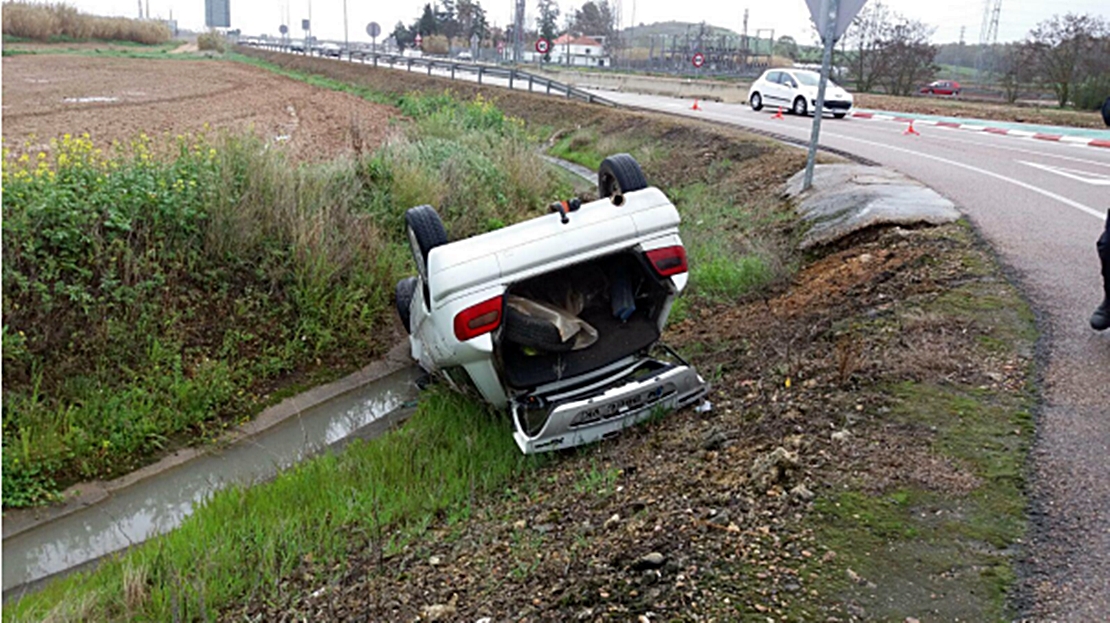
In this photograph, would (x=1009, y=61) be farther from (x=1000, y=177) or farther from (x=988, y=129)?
(x=1000, y=177)

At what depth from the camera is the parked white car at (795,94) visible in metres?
24.8

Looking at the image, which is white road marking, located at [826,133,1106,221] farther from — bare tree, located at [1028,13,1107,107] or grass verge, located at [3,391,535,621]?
bare tree, located at [1028,13,1107,107]

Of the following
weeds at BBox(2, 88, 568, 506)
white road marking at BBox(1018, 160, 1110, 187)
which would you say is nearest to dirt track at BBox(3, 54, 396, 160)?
weeds at BBox(2, 88, 568, 506)

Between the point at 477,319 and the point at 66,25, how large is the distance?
7833 centimetres

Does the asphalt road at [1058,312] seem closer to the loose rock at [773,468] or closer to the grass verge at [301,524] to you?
the loose rock at [773,468]

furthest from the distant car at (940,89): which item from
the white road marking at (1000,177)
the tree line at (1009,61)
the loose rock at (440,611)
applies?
the loose rock at (440,611)

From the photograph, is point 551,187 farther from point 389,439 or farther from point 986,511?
point 986,511

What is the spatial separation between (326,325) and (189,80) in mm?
34644

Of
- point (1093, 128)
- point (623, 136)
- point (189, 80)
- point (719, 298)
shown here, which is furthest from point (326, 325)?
point (189, 80)

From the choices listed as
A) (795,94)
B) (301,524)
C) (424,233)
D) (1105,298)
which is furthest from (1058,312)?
(795,94)

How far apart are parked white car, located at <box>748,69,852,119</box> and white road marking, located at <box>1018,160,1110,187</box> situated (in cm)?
1140

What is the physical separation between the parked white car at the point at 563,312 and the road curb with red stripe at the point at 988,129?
16.3 meters

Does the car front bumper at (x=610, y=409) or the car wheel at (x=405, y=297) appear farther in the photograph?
the car wheel at (x=405, y=297)

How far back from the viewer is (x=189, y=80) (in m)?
39.2
